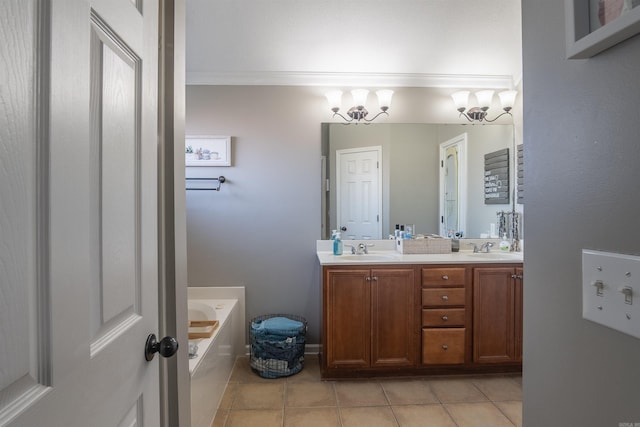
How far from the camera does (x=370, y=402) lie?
2.11m

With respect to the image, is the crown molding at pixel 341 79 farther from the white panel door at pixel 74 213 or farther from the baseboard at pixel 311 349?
the baseboard at pixel 311 349

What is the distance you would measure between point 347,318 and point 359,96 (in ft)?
5.86

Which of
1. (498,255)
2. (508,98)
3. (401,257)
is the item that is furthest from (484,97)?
(401,257)

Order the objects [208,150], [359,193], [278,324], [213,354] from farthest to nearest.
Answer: [359,193] < [208,150] < [278,324] < [213,354]

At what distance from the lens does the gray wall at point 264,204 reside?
9.12 feet

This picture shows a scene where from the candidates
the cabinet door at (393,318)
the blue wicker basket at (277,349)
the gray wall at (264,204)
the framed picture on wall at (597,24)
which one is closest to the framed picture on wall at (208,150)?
the gray wall at (264,204)

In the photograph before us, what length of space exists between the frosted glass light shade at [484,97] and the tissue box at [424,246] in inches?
48.3

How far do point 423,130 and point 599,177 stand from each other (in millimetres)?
2517

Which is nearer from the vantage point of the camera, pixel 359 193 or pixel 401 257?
pixel 401 257

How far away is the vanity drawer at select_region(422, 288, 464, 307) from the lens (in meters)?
2.35

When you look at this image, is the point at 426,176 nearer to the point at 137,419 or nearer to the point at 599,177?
the point at 599,177

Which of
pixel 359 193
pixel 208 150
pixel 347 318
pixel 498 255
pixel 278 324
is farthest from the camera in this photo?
pixel 359 193

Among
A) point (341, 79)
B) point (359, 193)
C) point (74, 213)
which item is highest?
point (341, 79)

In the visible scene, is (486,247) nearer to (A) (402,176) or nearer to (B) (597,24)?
(A) (402,176)
